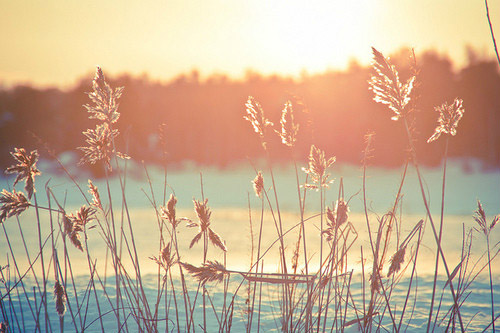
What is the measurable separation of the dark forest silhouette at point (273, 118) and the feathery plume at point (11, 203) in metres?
20.7

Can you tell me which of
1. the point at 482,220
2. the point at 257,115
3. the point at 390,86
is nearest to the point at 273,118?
the point at 482,220

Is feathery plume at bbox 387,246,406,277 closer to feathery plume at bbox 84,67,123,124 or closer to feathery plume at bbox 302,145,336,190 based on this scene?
feathery plume at bbox 302,145,336,190

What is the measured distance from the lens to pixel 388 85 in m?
1.87

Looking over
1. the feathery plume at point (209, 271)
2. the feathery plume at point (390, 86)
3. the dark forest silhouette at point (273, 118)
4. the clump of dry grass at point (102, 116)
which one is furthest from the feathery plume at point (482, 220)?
the dark forest silhouette at point (273, 118)

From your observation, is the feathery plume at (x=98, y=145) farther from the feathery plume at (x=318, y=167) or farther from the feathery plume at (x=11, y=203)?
the feathery plume at (x=318, y=167)

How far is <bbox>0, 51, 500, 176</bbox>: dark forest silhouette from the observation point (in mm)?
24359

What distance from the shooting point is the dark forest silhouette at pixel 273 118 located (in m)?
24.4

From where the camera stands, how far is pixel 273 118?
28.0m

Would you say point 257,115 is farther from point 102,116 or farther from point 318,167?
point 102,116

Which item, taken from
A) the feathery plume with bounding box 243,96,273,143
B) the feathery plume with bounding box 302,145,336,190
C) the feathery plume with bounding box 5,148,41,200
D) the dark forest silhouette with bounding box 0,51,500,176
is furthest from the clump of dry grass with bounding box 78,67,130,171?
the dark forest silhouette with bounding box 0,51,500,176

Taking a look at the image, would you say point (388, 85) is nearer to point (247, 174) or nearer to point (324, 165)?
point (324, 165)

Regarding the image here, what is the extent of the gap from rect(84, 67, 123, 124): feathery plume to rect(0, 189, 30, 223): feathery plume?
1.37 ft

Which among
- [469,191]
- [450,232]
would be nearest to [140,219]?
[450,232]

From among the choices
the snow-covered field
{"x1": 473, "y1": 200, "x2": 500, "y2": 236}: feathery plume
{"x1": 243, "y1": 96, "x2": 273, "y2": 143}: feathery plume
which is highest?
{"x1": 243, "y1": 96, "x2": 273, "y2": 143}: feathery plume
